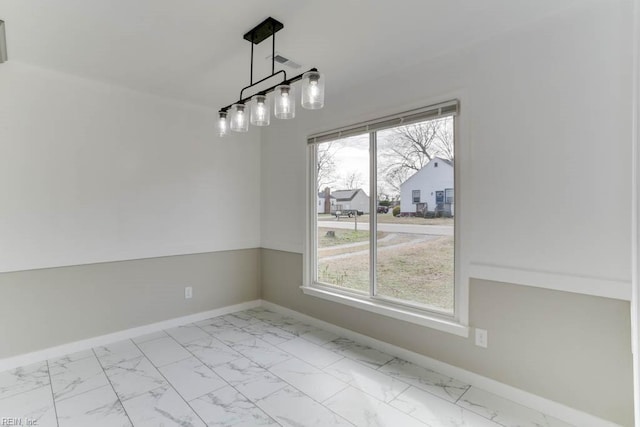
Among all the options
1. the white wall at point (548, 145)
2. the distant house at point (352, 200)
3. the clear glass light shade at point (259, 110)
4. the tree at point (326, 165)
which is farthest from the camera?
the tree at point (326, 165)

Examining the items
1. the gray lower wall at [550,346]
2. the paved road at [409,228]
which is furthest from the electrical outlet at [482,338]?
the paved road at [409,228]

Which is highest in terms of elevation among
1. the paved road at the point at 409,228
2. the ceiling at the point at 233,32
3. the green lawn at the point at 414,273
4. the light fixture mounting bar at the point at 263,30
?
the ceiling at the point at 233,32

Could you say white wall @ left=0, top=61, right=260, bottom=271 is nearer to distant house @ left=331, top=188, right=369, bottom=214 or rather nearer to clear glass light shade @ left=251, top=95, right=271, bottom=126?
distant house @ left=331, top=188, right=369, bottom=214

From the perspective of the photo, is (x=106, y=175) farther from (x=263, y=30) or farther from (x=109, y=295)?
(x=263, y=30)

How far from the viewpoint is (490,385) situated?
2.06 m

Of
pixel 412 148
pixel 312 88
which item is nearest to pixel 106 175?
pixel 312 88

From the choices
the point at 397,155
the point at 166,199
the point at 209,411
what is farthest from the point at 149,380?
the point at 397,155

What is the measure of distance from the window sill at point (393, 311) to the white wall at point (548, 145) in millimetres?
448

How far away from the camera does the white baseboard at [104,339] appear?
94.7 inches

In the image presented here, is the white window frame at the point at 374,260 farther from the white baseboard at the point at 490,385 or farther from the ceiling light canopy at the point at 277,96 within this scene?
the ceiling light canopy at the point at 277,96

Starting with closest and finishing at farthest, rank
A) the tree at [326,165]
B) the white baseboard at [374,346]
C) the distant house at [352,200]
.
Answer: the white baseboard at [374,346] < the distant house at [352,200] < the tree at [326,165]

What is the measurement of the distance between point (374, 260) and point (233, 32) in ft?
7.01

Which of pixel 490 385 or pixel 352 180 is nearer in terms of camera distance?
pixel 490 385

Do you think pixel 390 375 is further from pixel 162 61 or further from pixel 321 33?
pixel 162 61
